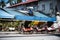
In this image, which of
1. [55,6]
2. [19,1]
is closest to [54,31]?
[55,6]

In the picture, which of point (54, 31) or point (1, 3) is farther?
point (1, 3)

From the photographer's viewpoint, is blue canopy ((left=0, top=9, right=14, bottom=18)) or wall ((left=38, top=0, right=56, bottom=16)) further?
wall ((left=38, top=0, right=56, bottom=16))

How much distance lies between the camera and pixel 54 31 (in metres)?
21.5

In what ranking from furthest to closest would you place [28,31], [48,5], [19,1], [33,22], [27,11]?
[19,1] → [27,11] → [48,5] → [33,22] → [28,31]

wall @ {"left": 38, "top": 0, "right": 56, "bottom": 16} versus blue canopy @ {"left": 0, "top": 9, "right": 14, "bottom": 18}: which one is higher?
wall @ {"left": 38, "top": 0, "right": 56, "bottom": 16}

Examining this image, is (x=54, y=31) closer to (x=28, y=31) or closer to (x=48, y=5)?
(x=28, y=31)

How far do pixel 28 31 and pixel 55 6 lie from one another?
23.5ft

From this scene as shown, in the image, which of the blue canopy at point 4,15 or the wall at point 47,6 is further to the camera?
the wall at point 47,6

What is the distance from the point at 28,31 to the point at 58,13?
21.4 feet

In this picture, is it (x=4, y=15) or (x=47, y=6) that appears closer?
(x=4, y=15)

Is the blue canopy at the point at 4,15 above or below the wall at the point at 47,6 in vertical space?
below

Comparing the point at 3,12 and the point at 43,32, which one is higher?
the point at 3,12

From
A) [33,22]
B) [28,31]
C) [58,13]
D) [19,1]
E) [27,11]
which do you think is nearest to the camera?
[28,31]

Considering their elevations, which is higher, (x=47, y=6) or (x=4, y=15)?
(x=47, y=6)
